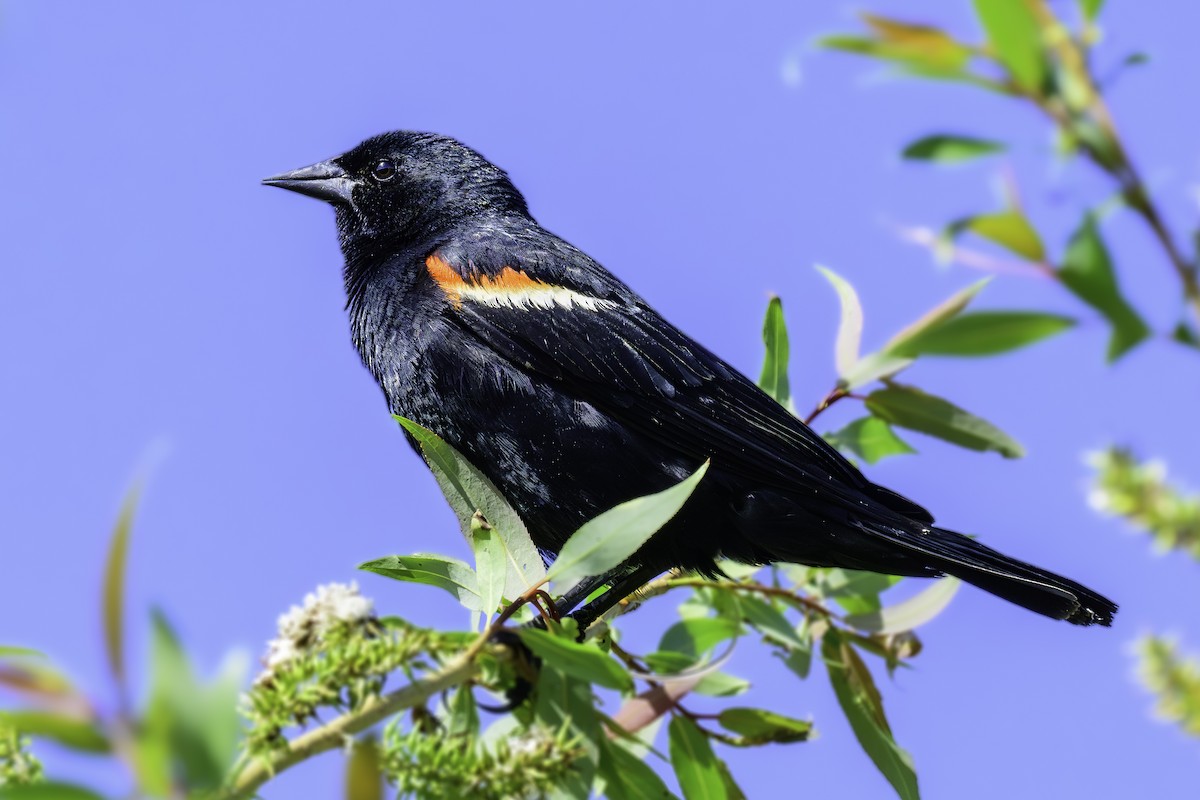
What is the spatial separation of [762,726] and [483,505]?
551 millimetres

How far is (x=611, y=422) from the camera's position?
9.64 ft

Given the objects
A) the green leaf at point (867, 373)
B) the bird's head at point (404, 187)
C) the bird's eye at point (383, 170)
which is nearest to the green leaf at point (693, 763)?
the green leaf at point (867, 373)

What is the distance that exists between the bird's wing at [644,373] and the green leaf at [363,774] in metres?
1.92

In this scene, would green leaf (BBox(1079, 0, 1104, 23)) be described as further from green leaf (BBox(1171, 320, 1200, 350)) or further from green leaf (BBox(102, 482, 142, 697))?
green leaf (BBox(102, 482, 142, 697))

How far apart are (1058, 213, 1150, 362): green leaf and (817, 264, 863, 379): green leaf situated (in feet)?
4.92

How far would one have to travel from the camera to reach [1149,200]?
744 millimetres

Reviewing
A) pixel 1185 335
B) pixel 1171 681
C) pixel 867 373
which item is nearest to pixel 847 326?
pixel 867 373

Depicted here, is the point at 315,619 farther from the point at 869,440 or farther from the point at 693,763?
the point at 869,440

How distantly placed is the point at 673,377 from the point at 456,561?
3.85 feet

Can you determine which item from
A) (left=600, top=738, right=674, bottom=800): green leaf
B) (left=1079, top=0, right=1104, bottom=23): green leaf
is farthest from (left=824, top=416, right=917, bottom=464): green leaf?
(left=1079, top=0, right=1104, bottom=23): green leaf

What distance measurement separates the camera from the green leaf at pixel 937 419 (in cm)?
227

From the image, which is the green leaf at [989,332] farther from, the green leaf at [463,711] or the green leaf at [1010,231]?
the green leaf at [463,711]

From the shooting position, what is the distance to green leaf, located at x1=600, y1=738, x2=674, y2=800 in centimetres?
166

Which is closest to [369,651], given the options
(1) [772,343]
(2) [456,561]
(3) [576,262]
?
(2) [456,561]
